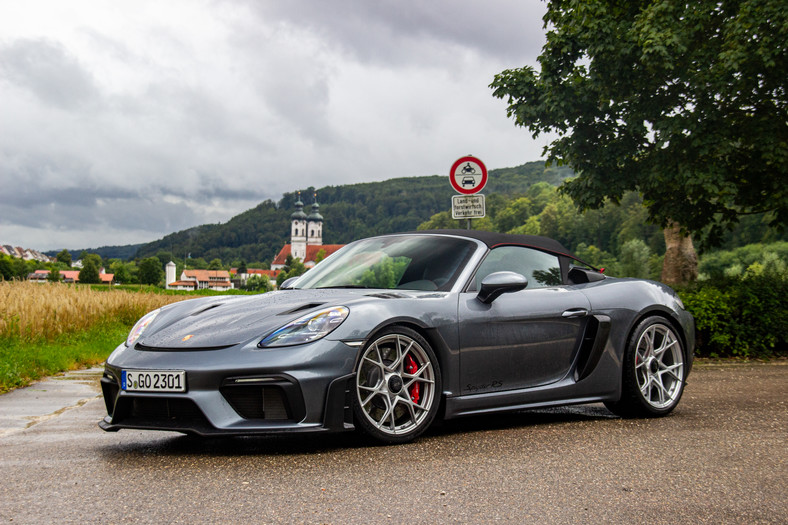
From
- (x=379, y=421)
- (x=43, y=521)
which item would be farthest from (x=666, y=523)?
(x=43, y=521)

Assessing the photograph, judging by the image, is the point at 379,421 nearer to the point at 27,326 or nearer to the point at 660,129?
the point at 27,326

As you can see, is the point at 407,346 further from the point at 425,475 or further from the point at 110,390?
the point at 110,390

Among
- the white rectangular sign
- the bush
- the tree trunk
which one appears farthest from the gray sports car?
the tree trunk

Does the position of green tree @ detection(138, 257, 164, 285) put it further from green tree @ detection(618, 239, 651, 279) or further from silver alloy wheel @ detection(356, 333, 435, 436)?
silver alloy wheel @ detection(356, 333, 435, 436)

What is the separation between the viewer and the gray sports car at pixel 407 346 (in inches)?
172

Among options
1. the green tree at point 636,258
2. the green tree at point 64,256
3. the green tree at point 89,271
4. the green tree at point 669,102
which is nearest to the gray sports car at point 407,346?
the green tree at point 669,102

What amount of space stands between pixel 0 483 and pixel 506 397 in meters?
3.01

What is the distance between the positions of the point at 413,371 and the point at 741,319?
8.90 meters

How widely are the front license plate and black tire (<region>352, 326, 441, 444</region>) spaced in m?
0.97

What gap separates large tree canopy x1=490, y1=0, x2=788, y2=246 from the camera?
1309 cm

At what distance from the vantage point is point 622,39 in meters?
14.1

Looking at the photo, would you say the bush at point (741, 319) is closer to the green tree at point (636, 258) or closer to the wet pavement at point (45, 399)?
the wet pavement at point (45, 399)

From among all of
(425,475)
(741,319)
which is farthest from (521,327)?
(741,319)

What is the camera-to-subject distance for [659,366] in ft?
20.3
